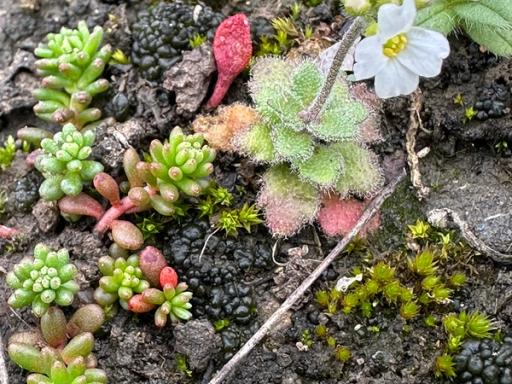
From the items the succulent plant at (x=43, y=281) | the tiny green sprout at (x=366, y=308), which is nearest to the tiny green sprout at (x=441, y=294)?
the tiny green sprout at (x=366, y=308)

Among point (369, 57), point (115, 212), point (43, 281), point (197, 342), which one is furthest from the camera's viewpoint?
point (115, 212)

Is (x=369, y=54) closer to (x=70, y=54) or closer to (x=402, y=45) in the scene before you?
(x=402, y=45)

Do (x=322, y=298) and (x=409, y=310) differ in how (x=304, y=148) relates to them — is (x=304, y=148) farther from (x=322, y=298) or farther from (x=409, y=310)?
(x=409, y=310)

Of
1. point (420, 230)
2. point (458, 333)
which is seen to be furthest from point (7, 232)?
point (458, 333)

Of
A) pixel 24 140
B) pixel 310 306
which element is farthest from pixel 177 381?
pixel 24 140

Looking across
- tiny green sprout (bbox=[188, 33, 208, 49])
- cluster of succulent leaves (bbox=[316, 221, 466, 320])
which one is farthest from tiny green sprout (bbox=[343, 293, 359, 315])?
tiny green sprout (bbox=[188, 33, 208, 49])

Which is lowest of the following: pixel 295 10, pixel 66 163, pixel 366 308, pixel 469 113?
pixel 366 308

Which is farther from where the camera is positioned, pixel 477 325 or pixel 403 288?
pixel 403 288
